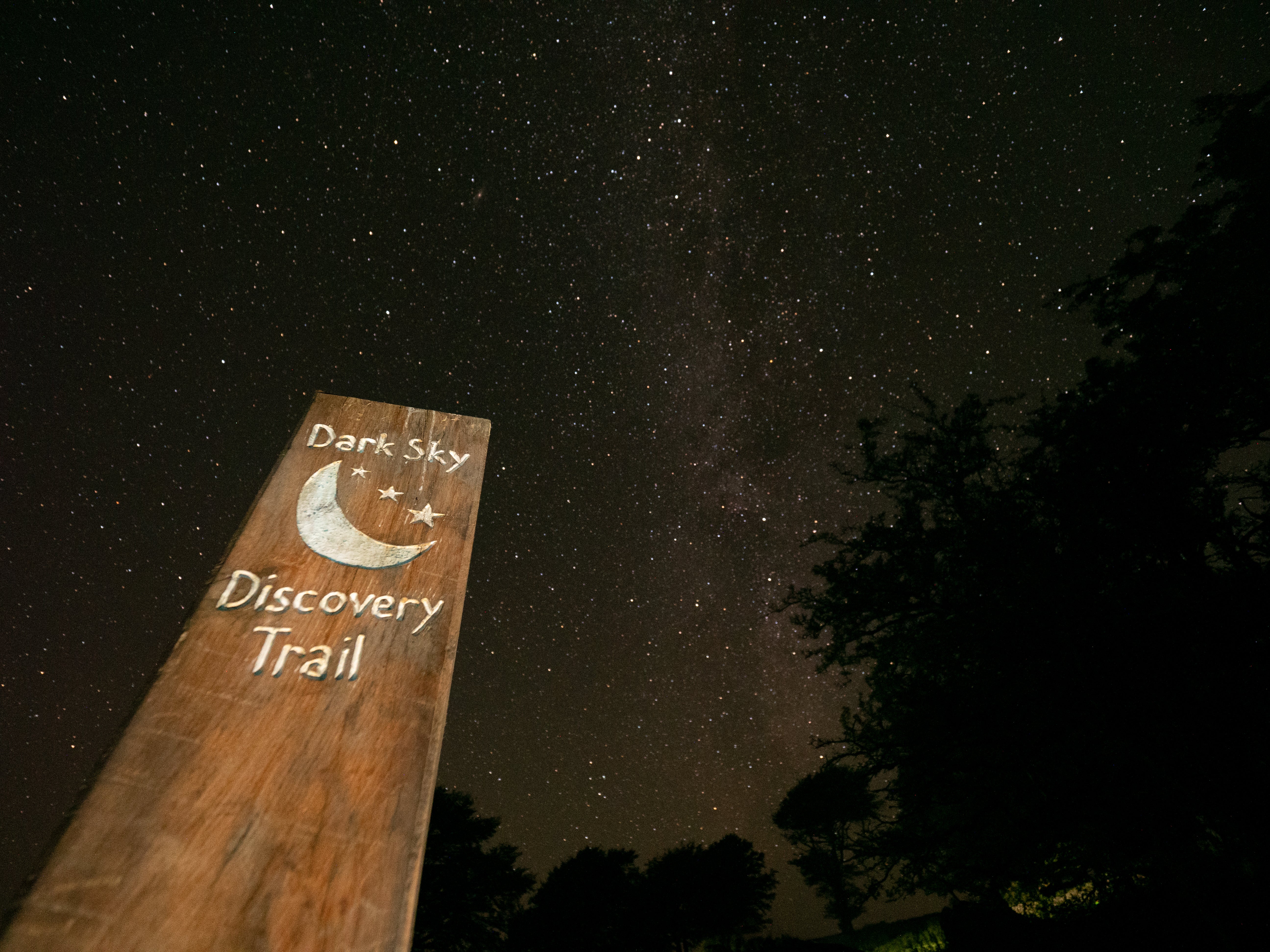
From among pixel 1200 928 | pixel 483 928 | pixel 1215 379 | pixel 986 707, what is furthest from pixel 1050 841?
pixel 483 928

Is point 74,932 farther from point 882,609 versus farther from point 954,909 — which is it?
point 954,909

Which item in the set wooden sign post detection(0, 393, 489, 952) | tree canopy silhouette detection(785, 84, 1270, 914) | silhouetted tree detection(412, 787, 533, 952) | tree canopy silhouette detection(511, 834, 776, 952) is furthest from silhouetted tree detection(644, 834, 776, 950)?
wooden sign post detection(0, 393, 489, 952)

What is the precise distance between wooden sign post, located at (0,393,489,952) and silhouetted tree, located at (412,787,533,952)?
24.4m

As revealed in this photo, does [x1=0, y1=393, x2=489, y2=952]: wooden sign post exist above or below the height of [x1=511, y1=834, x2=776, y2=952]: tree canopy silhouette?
below

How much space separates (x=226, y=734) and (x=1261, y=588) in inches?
405

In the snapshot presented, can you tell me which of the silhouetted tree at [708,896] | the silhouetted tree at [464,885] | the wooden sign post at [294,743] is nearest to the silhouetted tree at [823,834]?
the silhouetted tree at [708,896]

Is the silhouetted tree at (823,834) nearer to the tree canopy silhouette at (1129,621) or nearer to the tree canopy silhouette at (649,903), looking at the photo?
the tree canopy silhouette at (649,903)

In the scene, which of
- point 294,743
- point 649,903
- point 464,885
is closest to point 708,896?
point 649,903

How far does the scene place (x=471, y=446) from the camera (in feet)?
10.6

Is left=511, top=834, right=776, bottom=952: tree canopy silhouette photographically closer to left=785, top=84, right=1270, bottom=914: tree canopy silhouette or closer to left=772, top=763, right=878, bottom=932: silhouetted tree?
left=772, top=763, right=878, bottom=932: silhouetted tree

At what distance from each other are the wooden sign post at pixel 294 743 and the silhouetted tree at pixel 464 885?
2440 cm

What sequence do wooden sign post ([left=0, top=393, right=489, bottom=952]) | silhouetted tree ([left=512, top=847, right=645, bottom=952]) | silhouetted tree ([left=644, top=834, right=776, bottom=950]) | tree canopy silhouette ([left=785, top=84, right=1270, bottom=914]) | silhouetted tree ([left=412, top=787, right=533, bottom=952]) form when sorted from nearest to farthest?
wooden sign post ([left=0, top=393, right=489, bottom=952]) < tree canopy silhouette ([left=785, top=84, right=1270, bottom=914]) < silhouetted tree ([left=412, top=787, right=533, bottom=952]) < silhouetted tree ([left=512, top=847, right=645, bottom=952]) < silhouetted tree ([left=644, top=834, right=776, bottom=950])

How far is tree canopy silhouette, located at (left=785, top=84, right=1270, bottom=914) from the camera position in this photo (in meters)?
6.96

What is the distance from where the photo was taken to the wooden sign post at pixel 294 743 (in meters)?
1.61
